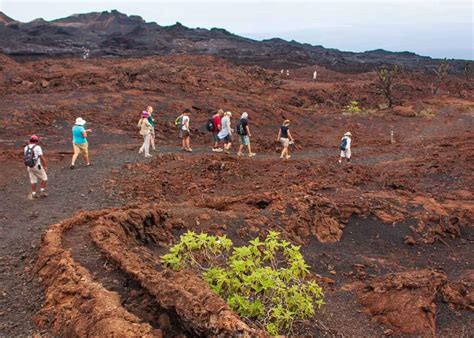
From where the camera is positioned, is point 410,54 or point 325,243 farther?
point 410,54

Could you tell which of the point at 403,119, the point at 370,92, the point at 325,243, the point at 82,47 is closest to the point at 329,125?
the point at 403,119

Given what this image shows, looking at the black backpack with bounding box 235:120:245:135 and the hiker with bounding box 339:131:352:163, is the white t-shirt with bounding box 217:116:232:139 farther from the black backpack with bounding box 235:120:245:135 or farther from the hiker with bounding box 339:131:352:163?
the hiker with bounding box 339:131:352:163

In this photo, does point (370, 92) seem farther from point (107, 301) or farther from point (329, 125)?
point (107, 301)

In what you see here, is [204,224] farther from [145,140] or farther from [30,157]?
[145,140]

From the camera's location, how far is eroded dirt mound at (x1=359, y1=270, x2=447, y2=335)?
711 cm

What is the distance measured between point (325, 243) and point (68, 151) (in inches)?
393

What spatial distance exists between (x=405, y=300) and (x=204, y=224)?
148 inches

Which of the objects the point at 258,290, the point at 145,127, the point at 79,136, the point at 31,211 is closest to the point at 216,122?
the point at 145,127

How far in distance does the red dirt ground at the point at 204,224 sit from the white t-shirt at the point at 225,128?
188 centimetres

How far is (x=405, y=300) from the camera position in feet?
24.3

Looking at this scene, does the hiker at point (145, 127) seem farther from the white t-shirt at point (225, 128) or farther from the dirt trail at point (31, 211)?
the white t-shirt at point (225, 128)

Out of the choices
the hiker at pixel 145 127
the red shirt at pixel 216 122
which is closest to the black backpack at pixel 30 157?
the hiker at pixel 145 127

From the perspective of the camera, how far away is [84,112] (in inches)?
822

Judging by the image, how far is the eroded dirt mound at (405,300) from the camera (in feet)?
23.3
